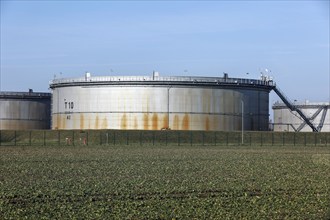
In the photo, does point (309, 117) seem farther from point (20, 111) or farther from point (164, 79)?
point (20, 111)

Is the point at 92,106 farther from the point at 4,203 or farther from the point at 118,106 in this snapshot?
the point at 4,203

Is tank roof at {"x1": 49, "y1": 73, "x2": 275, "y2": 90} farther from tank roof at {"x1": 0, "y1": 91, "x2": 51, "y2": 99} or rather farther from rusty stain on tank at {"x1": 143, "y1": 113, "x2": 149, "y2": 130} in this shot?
tank roof at {"x1": 0, "y1": 91, "x2": 51, "y2": 99}

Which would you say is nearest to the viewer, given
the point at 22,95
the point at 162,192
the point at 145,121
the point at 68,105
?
the point at 162,192

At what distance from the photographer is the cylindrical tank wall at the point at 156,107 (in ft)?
269

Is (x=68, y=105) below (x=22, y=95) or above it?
below

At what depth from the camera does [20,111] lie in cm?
10875

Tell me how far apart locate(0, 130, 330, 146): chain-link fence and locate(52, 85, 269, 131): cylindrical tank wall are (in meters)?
4.40

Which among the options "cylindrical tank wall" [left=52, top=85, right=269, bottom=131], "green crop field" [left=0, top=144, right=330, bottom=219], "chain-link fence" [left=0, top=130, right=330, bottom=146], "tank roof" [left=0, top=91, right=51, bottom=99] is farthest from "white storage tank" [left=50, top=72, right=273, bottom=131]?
"green crop field" [left=0, top=144, right=330, bottom=219]

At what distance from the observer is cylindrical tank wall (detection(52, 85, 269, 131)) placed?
82000 mm

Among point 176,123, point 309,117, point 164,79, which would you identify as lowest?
point 176,123

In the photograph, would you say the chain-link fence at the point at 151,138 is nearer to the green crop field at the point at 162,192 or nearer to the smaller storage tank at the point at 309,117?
the smaller storage tank at the point at 309,117

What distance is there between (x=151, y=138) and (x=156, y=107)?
23.2ft

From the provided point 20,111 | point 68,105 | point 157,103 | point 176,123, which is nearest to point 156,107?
point 157,103

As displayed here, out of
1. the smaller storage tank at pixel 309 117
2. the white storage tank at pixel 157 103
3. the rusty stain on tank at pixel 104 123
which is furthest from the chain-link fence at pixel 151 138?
the smaller storage tank at pixel 309 117
